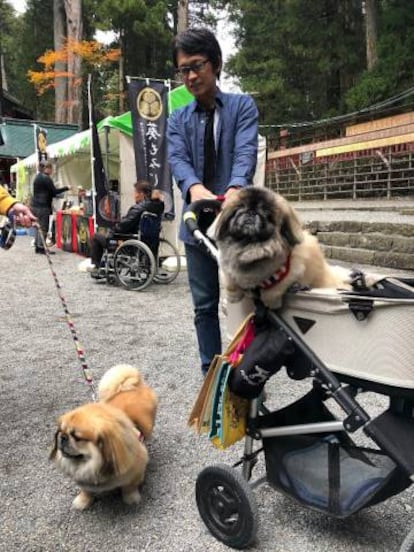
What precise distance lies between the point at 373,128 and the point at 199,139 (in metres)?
13.2

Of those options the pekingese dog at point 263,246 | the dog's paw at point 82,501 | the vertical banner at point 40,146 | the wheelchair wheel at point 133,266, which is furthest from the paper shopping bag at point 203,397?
the vertical banner at point 40,146

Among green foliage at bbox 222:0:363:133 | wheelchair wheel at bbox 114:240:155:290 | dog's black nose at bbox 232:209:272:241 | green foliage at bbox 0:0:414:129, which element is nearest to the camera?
dog's black nose at bbox 232:209:272:241

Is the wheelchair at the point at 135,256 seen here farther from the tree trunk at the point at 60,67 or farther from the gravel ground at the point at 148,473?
the tree trunk at the point at 60,67

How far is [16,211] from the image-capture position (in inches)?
107

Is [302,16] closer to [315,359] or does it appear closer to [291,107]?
[291,107]

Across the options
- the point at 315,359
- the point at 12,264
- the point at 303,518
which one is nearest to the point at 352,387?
the point at 315,359

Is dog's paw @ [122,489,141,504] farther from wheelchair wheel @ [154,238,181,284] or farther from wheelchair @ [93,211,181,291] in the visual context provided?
wheelchair wheel @ [154,238,181,284]

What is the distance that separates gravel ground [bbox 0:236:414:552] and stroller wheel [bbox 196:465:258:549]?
0.22 ft

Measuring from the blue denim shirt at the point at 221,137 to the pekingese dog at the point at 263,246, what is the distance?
1.02 meters

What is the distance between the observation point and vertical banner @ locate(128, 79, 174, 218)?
833 centimetres

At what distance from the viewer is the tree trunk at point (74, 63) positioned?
22.7 metres

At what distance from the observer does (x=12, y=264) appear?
9.72m

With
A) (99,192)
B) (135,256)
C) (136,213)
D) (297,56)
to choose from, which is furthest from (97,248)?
(297,56)

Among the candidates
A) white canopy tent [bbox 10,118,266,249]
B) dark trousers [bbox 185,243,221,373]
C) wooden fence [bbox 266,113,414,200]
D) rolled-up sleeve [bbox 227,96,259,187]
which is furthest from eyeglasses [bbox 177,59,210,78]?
wooden fence [bbox 266,113,414,200]
